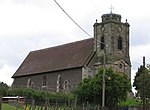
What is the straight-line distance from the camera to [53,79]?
277 ft

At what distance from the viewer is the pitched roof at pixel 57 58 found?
267 feet

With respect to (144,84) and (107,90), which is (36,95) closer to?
(107,90)

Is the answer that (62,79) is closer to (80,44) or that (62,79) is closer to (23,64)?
(80,44)

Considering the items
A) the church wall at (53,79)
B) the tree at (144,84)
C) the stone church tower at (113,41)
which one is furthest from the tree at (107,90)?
the stone church tower at (113,41)

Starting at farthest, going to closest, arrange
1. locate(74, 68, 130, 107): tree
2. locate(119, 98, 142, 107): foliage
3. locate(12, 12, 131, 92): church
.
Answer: locate(12, 12, 131, 92): church < locate(119, 98, 142, 107): foliage < locate(74, 68, 130, 107): tree

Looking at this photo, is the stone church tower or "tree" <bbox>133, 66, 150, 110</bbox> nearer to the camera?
"tree" <bbox>133, 66, 150, 110</bbox>

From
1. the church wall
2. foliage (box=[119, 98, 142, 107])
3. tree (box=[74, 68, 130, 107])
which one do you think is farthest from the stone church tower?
tree (box=[74, 68, 130, 107])

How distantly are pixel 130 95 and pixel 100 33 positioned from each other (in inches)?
507

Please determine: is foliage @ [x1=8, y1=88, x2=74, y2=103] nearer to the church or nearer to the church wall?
the church

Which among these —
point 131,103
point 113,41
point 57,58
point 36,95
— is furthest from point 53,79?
point 36,95

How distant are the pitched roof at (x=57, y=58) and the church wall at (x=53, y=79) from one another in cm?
92

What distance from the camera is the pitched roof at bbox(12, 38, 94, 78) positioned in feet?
267

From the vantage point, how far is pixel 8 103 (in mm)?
42469

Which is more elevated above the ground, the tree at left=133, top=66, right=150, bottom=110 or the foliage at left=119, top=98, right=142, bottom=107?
the tree at left=133, top=66, right=150, bottom=110
